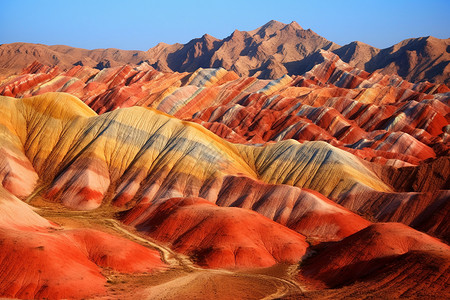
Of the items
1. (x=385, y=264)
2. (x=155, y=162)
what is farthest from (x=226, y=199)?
(x=385, y=264)

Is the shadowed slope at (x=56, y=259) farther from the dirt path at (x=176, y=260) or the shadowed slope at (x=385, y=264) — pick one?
the shadowed slope at (x=385, y=264)

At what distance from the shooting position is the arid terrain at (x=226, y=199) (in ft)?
138

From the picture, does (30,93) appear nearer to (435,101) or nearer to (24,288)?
(435,101)

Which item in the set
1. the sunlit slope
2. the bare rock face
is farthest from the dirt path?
the sunlit slope

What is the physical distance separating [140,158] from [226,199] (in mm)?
21453

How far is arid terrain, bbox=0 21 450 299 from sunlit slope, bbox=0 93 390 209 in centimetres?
31

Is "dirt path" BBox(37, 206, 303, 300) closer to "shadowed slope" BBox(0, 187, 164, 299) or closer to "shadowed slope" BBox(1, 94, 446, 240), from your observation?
"shadowed slope" BBox(0, 187, 164, 299)

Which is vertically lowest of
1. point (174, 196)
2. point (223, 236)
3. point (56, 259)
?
point (174, 196)

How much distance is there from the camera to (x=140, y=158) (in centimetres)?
9288

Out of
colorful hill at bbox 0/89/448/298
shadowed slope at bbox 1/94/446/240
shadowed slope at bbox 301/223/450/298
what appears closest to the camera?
shadowed slope at bbox 301/223/450/298

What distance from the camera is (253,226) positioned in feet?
196

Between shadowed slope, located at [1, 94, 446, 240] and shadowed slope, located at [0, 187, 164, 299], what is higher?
shadowed slope, located at [1, 94, 446, 240]

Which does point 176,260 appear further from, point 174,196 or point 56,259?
point 174,196

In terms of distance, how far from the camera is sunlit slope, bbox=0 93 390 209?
8525 cm
